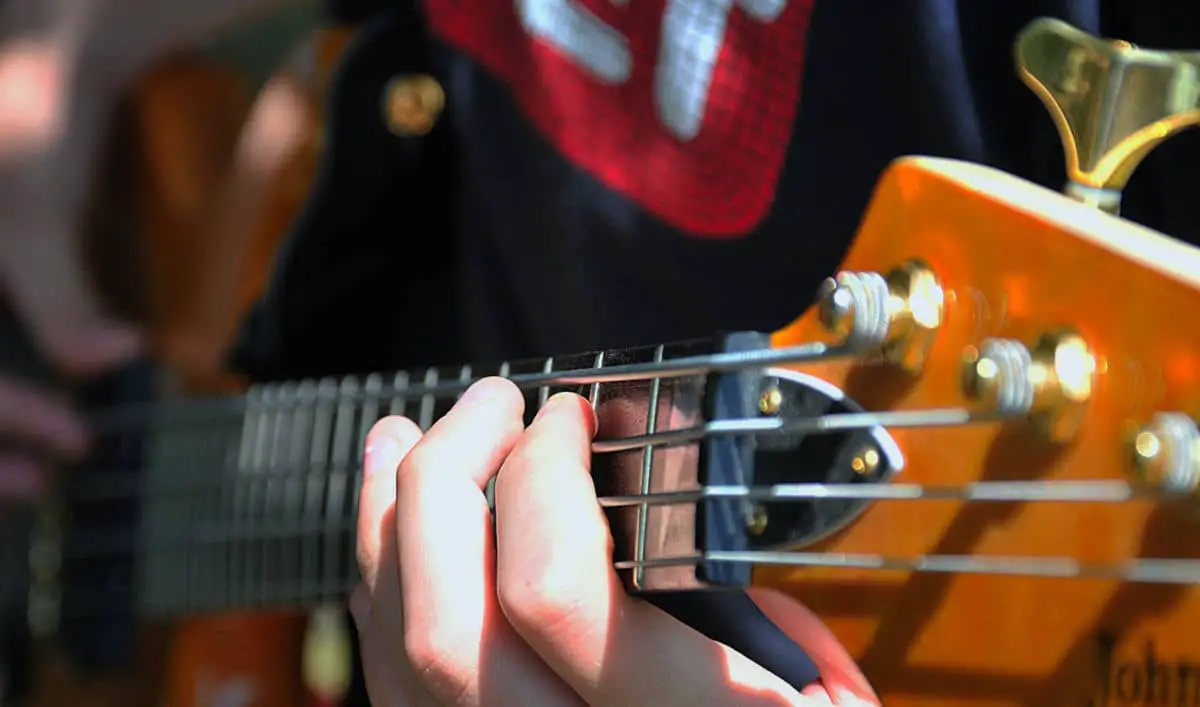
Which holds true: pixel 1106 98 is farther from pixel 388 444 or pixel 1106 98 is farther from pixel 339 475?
pixel 339 475

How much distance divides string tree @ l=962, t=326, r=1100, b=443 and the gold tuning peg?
0.06 m


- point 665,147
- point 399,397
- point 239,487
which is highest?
point 665,147

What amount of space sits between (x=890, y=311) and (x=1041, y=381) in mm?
51

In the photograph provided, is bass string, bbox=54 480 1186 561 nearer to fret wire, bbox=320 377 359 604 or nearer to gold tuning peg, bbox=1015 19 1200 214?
gold tuning peg, bbox=1015 19 1200 214

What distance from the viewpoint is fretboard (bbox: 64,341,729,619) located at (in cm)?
60

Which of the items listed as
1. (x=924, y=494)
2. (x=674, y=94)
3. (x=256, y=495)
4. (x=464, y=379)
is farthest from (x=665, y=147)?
(x=256, y=495)

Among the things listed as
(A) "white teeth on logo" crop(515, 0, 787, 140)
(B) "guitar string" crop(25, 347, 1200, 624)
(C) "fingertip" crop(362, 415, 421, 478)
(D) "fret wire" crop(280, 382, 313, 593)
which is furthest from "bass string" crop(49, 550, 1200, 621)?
(D) "fret wire" crop(280, 382, 313, 593)

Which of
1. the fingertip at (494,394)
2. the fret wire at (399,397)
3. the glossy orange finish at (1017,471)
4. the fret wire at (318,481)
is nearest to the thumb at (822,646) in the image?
the glossy orange finish at (1017,471)

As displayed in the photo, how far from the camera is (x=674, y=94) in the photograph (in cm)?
54

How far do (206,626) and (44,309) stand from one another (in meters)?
0.31

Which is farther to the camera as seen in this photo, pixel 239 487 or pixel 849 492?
pixel 239 487

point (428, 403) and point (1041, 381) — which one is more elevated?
point (1041, 381)

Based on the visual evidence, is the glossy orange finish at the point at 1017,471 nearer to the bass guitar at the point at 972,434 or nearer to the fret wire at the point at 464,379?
the bass guitar at the point at 972,434

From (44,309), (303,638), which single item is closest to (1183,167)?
(303,638)
